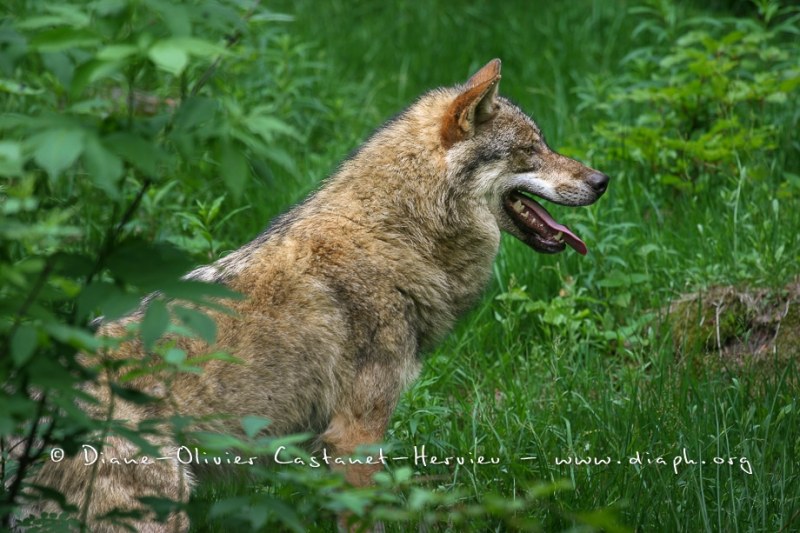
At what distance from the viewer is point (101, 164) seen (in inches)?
81.6

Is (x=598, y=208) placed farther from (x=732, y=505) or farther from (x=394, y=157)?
(x=732, y=505)

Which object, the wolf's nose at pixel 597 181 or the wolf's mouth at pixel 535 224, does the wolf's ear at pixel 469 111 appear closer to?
the wolf's mouth at pixel 535 224

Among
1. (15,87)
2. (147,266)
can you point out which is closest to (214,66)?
(147,266)

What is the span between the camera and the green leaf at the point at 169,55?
79.7 inches

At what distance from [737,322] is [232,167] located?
147 inches

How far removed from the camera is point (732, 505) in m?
3.66

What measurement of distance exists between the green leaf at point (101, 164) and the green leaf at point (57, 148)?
0.08 feet

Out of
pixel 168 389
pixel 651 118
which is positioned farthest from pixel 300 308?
pixel 651 118

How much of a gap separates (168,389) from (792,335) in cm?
317

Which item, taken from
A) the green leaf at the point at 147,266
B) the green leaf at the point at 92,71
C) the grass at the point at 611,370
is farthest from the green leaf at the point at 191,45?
the grass at the point at 611,370

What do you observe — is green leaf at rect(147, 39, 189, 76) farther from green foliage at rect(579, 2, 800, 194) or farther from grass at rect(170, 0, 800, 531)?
green foliage at rect(579, 2, 800, 194)

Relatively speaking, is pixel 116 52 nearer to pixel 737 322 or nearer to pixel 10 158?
pixel 10 158

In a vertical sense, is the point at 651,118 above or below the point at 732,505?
above

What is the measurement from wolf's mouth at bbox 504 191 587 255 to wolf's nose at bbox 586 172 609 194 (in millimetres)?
242
